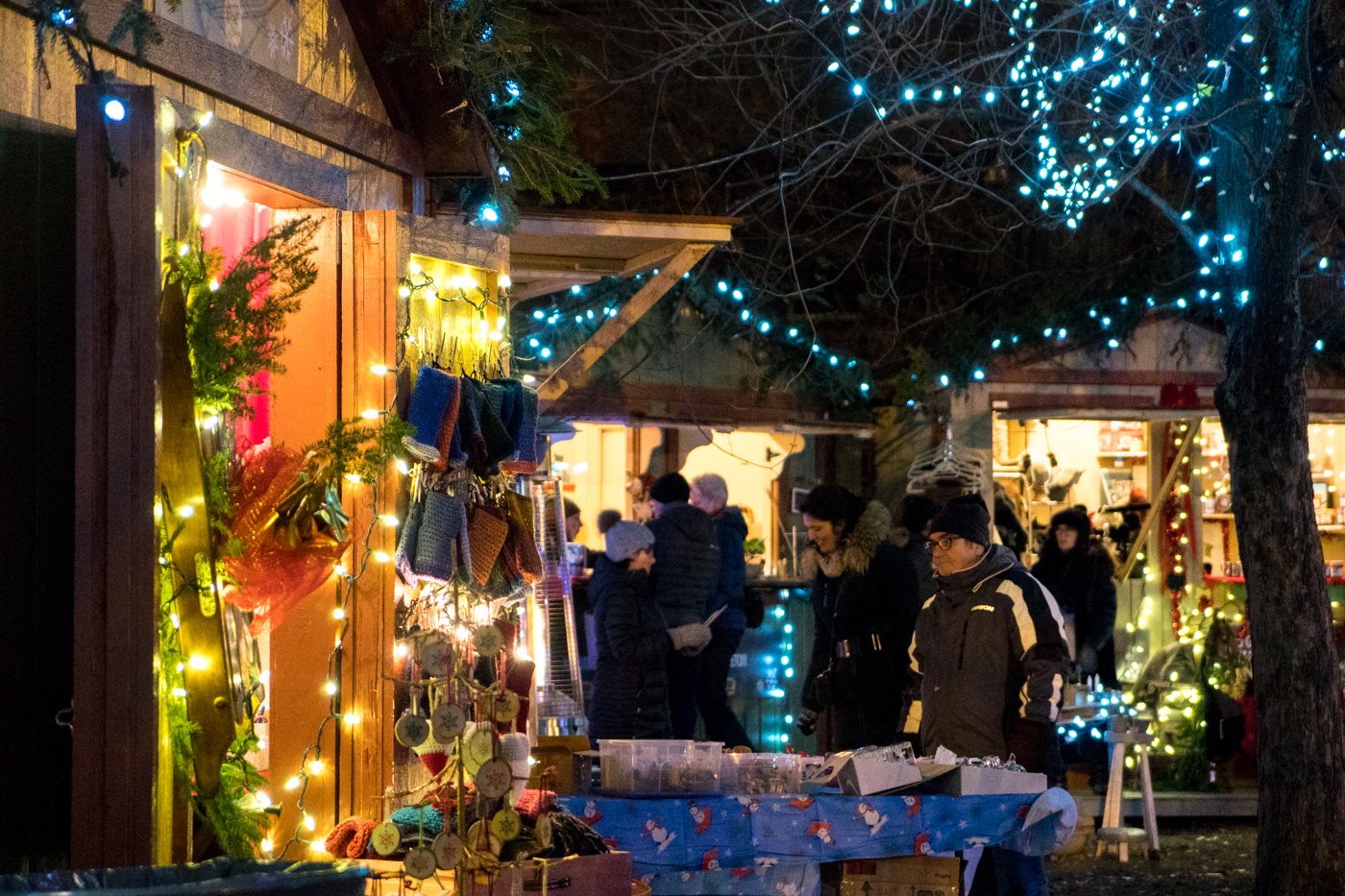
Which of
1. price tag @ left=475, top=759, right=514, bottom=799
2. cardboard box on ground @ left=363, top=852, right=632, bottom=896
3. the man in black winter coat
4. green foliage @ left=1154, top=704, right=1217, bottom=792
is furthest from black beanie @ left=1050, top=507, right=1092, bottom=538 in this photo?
price tag @ left=475, top=759, right=514, bottom=799

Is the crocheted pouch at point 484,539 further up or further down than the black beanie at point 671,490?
further down

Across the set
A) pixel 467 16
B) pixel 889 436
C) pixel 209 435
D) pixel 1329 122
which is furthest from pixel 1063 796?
pixel 889 436

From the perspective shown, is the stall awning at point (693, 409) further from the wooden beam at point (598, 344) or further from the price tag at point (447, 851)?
the price tag at point (447, 851)

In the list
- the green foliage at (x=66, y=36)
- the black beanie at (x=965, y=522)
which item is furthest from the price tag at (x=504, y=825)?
the black beanie at (x=965, y=522)

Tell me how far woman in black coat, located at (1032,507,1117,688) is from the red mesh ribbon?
22.7 feet

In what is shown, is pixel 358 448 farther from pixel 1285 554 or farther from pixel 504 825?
pixel 1285 554

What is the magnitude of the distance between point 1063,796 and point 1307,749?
259cm

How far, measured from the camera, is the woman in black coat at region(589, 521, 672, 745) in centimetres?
805

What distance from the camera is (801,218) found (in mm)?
12242

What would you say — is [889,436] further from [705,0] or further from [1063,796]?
[1063,796]

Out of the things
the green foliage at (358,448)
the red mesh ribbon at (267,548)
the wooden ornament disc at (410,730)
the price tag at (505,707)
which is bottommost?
the wooden ornament disc at (410,730)

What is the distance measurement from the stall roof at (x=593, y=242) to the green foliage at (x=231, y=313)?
2531 millimetres

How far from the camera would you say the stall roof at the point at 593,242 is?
7.05 m

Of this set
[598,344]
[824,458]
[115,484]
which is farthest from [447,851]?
[824,458]
